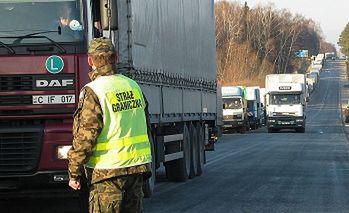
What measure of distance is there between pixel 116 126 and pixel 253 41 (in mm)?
128937

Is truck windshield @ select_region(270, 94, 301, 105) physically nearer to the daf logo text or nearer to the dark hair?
the daf logo text

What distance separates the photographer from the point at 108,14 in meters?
8.83

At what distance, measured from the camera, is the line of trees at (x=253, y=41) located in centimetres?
11169

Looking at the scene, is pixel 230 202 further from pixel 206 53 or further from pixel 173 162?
pixel 206 53

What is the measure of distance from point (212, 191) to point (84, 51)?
5426 mm

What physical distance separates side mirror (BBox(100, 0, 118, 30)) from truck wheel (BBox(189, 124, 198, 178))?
283 inches

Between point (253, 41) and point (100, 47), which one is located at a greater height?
point (253, 41)

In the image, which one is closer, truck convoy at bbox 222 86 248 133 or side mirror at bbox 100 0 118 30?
side mirror at bbox 100 0 118 30

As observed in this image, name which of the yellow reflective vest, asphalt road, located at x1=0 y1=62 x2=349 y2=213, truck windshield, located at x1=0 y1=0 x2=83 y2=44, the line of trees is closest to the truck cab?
asphalt road, located at x1=0 y1=62 x2=349 y2=213

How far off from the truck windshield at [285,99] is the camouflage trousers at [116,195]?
135 ft

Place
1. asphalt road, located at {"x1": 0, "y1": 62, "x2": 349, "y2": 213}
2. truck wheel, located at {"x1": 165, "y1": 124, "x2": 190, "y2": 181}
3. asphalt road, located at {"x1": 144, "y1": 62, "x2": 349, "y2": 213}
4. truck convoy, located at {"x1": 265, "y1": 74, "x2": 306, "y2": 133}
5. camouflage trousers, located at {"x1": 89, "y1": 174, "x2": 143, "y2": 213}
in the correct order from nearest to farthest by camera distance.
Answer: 1. camouflage trousers, located at {"x1": 89, "y1": 174, "x2": 143, "y2": 213}
2. asphalt road, located at {"x1": 0, "y1": 62, "x2": 349, "y2": 213}
3. asphalt road, located at {"x1": 144, "y1": 62, "x2": 349, "y2": 213}
4. truck wheel, located at {"x1": 165, "y1": 124, "x2": 190, "y2": 181}
5. truck convoy, located at {"x1": 265, "y1": 74, "x2": 306, "y2": 133}

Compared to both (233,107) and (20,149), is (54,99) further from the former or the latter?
(233,107)

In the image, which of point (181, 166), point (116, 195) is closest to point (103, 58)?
point (116, 195)

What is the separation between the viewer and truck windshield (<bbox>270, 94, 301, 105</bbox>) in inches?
1827
